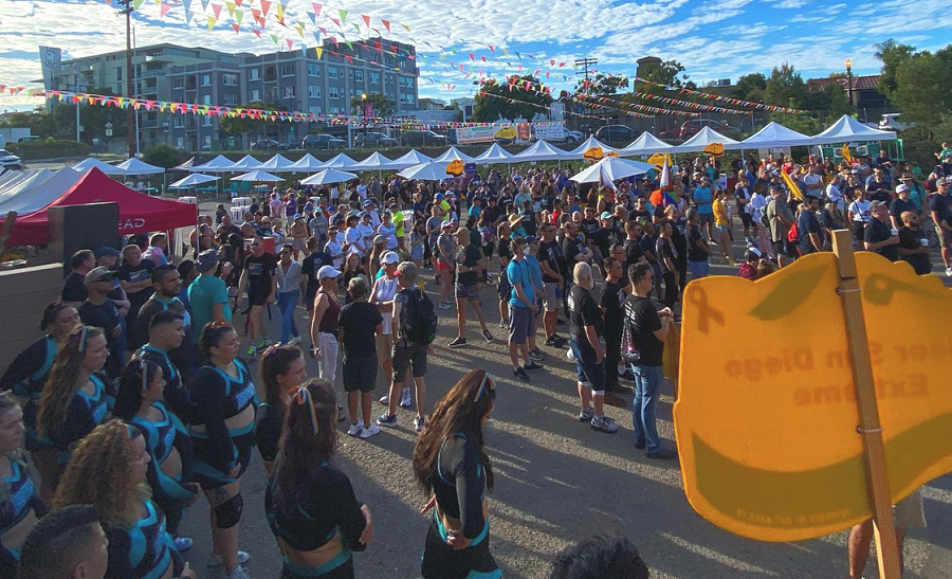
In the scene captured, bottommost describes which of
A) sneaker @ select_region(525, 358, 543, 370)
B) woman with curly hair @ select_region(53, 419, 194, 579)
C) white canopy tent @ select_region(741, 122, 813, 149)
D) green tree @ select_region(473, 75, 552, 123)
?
sneaker @ select_region(525, 358, 543, 370)

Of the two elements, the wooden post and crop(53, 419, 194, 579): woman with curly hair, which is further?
crop(53, 419, 194, 579): woman with curly hair

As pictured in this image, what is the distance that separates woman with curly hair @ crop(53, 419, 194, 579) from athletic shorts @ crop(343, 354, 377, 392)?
322cm

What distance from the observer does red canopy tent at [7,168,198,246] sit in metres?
9.45

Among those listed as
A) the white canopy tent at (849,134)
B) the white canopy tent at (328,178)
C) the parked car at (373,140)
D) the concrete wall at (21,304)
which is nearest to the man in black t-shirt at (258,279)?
the concrete wall at (21,304)

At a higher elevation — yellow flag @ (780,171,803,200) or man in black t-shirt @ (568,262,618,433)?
yellow flag @ (780,171,803,200)

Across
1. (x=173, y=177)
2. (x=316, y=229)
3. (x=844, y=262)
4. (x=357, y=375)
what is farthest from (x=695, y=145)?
(x=173, y=177)

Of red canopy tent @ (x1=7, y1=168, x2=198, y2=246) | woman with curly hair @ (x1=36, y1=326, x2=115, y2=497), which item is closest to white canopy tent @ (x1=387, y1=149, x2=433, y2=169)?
red canopy tent @ (x1=7, y1=168, x2=198, y2=246)

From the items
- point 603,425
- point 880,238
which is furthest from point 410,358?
point 880,238

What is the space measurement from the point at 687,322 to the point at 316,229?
1274cm

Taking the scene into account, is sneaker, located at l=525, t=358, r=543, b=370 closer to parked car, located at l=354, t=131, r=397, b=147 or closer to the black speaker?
the black speaker

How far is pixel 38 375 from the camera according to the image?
4.19 meters

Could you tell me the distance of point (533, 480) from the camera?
5223mm

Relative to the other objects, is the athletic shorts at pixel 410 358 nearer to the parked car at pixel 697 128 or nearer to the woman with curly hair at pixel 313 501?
the woman with curly hair at pixel 313 501

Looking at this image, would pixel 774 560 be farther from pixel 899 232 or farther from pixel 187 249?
pixel 187 249
